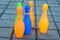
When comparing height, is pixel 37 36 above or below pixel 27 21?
below

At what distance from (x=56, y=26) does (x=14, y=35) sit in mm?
622

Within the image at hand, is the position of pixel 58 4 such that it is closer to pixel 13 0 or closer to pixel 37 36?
pixel 13 0

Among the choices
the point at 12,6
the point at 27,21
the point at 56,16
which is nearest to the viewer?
the point at 27,21

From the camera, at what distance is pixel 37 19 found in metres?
2.46

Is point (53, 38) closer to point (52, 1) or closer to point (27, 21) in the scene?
point (27, 21)

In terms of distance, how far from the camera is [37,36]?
1.93m

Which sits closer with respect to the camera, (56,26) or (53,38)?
(53,38)

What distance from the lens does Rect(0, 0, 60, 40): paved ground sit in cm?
192

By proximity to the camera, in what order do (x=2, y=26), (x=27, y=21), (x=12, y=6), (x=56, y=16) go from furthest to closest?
(x=12, y=6) < (x=56, y=16) < (x=2, y=26) < (x=27, y=21)

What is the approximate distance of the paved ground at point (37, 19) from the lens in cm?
192

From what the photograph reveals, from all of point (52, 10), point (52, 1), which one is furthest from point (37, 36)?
point (52, 1)

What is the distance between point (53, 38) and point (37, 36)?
184 mm

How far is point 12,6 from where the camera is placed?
3172 millimetres

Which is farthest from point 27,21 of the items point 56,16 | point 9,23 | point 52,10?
point 52,10
